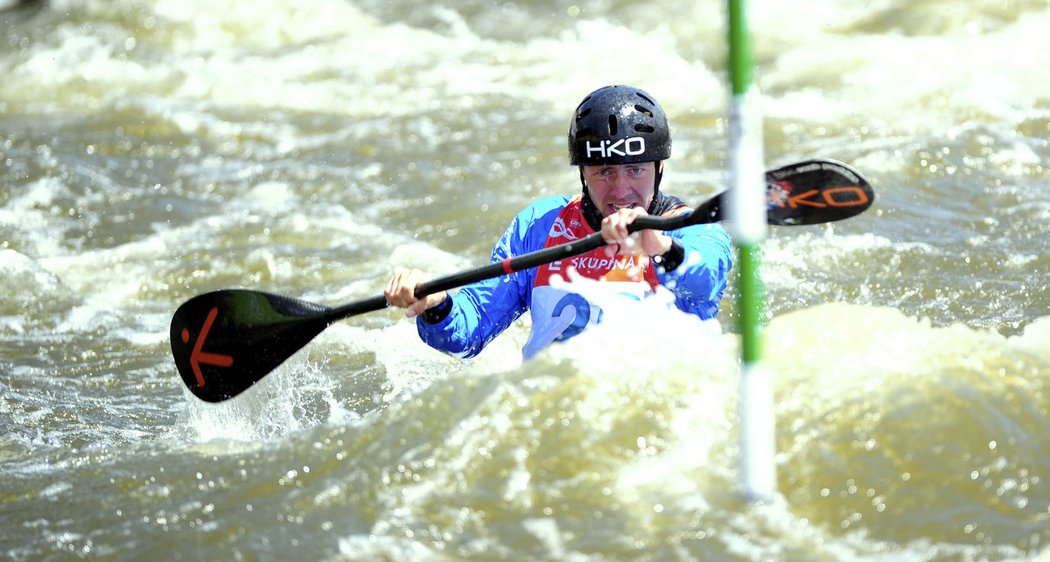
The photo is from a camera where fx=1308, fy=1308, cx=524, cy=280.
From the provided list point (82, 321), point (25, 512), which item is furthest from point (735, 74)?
point (82, 321)

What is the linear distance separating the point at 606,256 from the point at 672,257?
32cm

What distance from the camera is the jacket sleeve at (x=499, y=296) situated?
15.1 ft

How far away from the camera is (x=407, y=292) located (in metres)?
4.34

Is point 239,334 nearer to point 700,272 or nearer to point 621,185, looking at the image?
point 621,185

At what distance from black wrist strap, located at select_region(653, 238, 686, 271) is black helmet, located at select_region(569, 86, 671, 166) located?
38 centimetres

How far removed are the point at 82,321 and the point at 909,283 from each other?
4.04 meters

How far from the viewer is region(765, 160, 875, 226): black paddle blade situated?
12.5ft

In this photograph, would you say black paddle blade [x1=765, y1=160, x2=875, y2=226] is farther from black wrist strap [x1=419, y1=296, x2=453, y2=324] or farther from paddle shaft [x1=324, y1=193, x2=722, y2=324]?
black wrist strap [x1=419, y1=296, x2=453, y2=324]

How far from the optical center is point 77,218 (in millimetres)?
8297

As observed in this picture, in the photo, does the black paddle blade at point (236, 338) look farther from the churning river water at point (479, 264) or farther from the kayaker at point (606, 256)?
the kayaker at point (606, 256)

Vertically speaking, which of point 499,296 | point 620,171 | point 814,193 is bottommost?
point 499,296

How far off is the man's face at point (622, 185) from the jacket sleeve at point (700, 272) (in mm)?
164

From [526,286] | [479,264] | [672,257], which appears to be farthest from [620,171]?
[479,264]

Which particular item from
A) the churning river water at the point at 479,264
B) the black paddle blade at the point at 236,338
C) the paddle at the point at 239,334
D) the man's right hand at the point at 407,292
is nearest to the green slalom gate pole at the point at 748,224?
the churning river water at the point at 479,264
